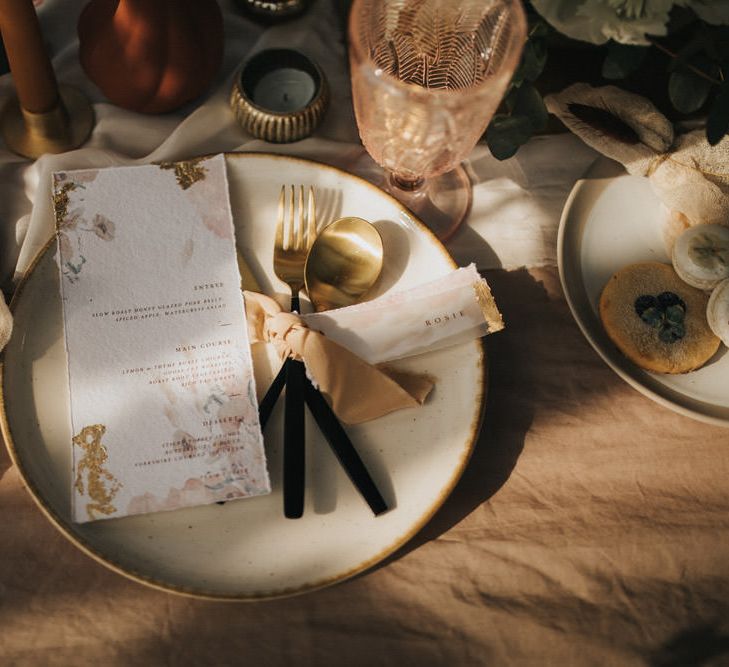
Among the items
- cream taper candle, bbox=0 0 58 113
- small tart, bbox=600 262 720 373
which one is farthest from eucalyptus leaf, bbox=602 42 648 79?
cream taper candle, bbox=0 0 58 113

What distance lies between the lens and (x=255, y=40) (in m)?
0.72

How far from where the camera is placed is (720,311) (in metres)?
0.57

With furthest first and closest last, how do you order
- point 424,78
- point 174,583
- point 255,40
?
point 255,40 → point 424,78 → point 174,583

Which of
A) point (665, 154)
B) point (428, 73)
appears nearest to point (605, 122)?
point (665, 154)

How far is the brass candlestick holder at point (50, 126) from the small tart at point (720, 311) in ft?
1.80

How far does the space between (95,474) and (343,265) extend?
23 centimetres

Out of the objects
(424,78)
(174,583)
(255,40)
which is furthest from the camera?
(255,40)

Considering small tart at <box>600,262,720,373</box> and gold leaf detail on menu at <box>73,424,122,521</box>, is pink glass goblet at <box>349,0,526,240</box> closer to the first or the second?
small tart at <box>600,262,720,373</box>

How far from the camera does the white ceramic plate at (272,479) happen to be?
1.62 ft

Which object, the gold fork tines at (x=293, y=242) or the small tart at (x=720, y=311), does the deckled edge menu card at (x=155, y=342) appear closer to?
the gold fork tines at (x=293, y=242)

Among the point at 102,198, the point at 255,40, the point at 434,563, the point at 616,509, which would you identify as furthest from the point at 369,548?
the point at 255,40

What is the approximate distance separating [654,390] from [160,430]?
372 mm

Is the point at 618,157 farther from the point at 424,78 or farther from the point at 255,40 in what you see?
the point at 255,40

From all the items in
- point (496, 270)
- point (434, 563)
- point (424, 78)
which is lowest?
point (434, 563)
